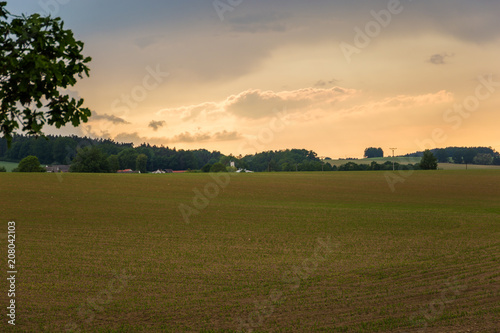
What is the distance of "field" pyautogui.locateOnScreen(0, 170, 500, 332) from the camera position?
13.3m

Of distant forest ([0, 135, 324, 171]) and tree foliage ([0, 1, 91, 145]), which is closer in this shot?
tree foliage ([0, 1, 91, 145])

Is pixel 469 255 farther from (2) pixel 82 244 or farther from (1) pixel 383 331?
(2) pixel 82 244

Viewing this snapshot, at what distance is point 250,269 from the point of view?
20.1 meters

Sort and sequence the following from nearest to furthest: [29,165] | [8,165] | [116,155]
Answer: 1. [29,165]
2. [8,165]
3. [116,155]

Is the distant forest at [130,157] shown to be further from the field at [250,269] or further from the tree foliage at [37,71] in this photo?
the tree foliage at [37,71]

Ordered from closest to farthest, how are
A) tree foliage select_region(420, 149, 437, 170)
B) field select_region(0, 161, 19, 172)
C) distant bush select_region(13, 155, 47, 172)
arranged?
distant bush select_region(13, 155, 47, 172)
field select_region(0, 161, 19, 172)
tree foliage select_region(420, 149, 437, 170)

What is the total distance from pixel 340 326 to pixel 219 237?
1726 centimetres

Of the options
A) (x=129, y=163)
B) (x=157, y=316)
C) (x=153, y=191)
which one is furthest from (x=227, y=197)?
(x=129, y=163)

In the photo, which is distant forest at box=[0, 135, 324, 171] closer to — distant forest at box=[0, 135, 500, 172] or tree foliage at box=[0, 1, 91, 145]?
distant forest at box=[0, 135, 500, 172]

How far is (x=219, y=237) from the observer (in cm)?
2927

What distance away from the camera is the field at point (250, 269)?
13.3m

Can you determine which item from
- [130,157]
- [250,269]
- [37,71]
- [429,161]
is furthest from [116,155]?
[37,71]

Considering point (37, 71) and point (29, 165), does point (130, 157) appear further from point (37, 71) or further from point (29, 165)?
point (37, 71)

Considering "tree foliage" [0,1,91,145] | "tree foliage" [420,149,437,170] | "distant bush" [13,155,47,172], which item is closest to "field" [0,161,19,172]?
"distant bush" [13,155,47,172]
